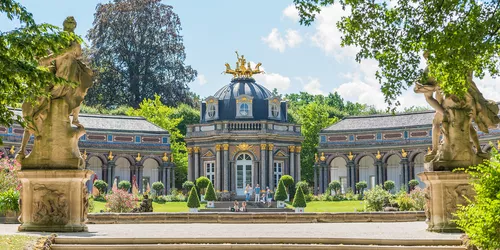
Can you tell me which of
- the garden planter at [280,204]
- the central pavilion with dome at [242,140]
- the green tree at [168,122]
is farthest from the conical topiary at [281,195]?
the green tree at [168,122]

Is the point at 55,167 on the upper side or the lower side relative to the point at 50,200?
upper

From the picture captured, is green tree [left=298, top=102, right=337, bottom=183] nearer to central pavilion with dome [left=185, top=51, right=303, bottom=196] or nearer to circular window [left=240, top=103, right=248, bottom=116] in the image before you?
central pavilion with dome [left=185, top=51, right=303, bottom=196]

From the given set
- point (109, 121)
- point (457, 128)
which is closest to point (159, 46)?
point (109, 121)

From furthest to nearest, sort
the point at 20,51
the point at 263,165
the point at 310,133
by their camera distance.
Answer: the point at 310,133
the point at 263,165
the point at 20,51

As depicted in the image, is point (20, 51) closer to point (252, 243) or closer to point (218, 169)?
point (252, 243)

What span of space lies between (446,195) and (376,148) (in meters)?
45.8

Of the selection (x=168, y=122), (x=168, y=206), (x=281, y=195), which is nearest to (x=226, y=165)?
(x=281, y=195)

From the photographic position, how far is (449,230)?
16391 mm

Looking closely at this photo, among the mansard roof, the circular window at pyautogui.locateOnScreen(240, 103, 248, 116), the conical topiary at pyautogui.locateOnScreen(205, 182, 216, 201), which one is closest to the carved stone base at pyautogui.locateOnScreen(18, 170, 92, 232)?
the conical topiary at pyautogui.locateOnScreen(205, 182, 216, 201)

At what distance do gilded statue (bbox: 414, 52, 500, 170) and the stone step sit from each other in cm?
333

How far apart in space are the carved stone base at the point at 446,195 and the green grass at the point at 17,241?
7.88m

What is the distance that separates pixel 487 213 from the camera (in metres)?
11.6

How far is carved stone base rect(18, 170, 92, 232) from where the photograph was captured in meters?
16.2

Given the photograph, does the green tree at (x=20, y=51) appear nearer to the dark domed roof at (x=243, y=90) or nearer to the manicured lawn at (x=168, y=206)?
the manicured lawn at (x=168, y=206)
